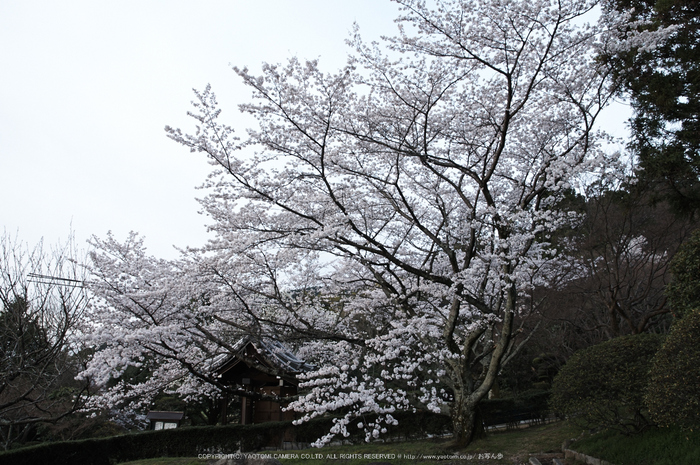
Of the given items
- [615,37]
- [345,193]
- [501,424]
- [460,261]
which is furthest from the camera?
[501,424]

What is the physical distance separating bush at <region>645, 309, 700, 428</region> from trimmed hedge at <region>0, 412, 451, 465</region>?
790cm

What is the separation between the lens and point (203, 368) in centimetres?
995

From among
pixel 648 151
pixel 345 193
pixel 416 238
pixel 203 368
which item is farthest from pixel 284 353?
pixel 648 151

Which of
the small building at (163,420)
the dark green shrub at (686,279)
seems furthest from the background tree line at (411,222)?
the small building at (163,420)

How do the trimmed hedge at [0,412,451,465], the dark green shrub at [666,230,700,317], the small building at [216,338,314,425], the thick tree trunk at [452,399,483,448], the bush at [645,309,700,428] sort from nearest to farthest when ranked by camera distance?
the bush at [645,309,700,428] < the dark green shrub at [666,230,700,317] < the thick tree trunk at [452,399,483,448] < the trimmed hedge at [0,412,451,465] < the small building at [216,338,314,425]

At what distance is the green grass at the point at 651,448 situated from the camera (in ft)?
15.4

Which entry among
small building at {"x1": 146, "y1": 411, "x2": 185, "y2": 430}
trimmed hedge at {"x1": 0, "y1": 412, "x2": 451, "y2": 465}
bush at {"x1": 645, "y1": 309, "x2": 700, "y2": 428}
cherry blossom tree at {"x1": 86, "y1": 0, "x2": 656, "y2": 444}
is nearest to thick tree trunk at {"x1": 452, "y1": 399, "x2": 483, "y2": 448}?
cherry blossom tree at {"x1": 86, "y1": 0, "x2": 656, "y2": 444}

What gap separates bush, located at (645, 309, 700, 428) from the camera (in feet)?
13.4

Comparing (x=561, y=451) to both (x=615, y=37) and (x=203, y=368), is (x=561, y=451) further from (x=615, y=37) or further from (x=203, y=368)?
(x=203, y=368)

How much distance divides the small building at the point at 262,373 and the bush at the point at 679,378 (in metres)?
7.08

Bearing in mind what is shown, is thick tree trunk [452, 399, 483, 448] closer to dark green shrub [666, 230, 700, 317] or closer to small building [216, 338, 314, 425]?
dark green shrub [666, 230, 700, 317]

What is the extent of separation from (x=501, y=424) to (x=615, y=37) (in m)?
11.8

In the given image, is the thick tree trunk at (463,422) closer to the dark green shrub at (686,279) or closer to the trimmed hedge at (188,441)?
the dark green shrub at (686,279)

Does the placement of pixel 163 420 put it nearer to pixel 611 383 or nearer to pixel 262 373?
pixel 262 373
